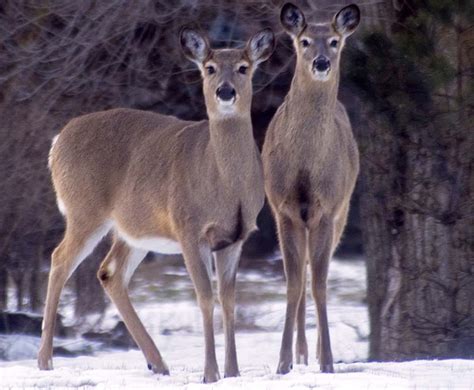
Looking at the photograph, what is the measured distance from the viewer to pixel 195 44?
414 inches

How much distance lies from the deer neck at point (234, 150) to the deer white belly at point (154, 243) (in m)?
0.70

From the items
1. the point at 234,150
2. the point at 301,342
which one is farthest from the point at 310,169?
the point at 301,342

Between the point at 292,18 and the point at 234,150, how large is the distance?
124cm

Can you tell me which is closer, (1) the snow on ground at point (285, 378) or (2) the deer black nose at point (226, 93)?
(1) the snow on ground at point (285, 378)

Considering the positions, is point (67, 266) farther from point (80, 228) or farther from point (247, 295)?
point (247, 295)

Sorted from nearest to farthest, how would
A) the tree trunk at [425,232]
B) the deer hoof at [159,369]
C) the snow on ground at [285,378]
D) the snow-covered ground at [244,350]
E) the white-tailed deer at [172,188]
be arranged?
1. the snow on ground at [285,378]
2. the snow-covered ground at [244,350]
3. the white-tailed deer at [172,188]
4. the deer hoof at [159,369]
5. the tree trunk at [425,232]

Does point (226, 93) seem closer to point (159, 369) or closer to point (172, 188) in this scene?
point (172, 188)

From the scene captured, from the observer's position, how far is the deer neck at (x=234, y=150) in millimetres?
10195

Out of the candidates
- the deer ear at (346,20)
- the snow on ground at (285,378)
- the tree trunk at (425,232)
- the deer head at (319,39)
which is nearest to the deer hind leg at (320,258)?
the snow on ground at (285,378)

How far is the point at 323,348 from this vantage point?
10.2 meters

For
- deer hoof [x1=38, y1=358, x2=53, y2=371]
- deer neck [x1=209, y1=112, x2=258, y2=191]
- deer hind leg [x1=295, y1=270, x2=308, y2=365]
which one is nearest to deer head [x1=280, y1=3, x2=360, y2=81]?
deer neck [x1=209, y1=112, x2=258, y2=191]

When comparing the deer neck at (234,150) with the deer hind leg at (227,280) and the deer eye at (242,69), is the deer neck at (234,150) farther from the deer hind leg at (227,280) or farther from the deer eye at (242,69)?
Answer: the deer hind leg at (227,280)

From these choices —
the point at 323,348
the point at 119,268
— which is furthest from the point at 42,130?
the point at 323,348

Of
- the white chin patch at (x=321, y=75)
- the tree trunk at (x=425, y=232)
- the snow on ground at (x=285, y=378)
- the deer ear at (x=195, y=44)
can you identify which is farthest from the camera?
the tree trunk at (x=425, y=232)
